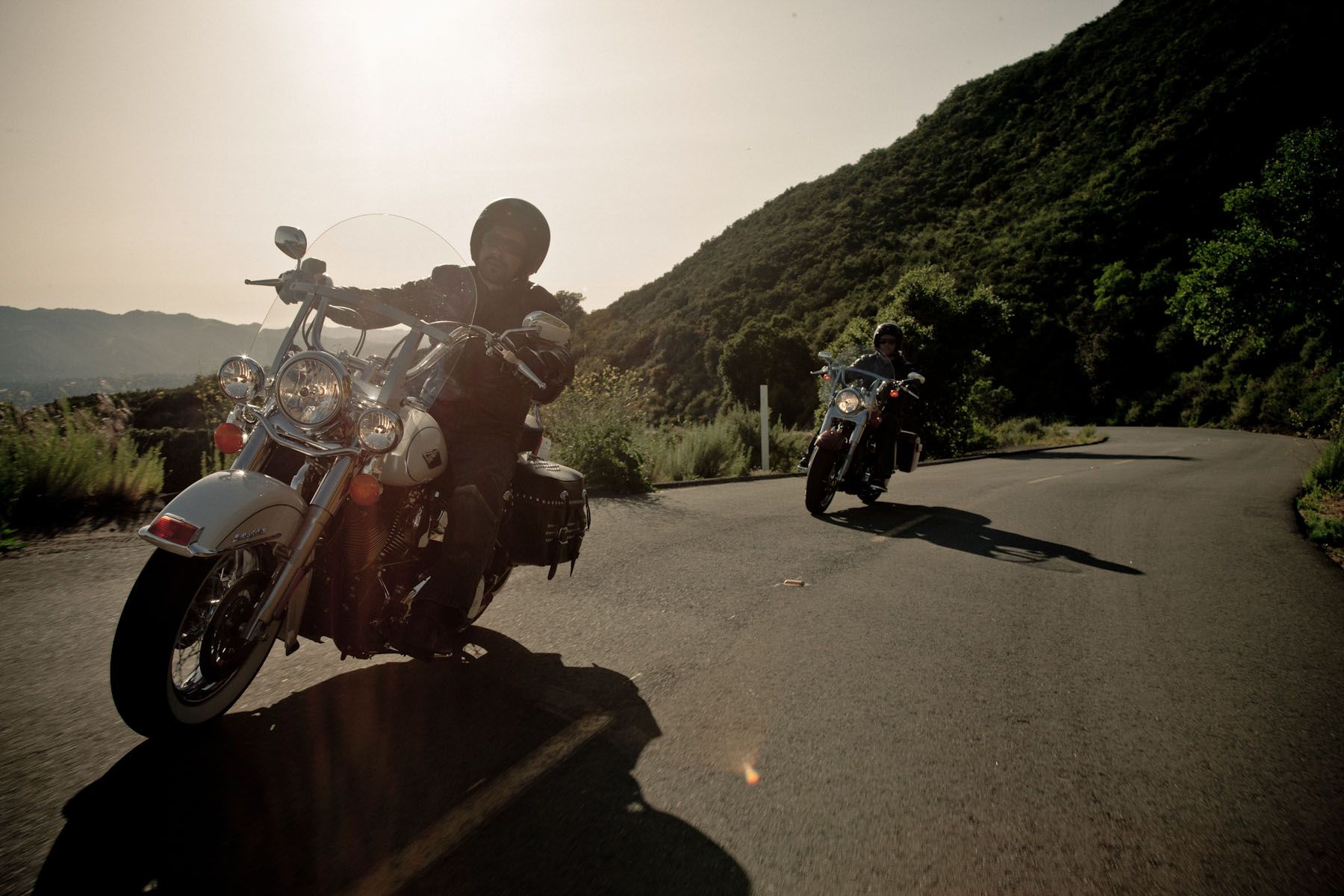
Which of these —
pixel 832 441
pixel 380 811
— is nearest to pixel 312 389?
pixel 380 811

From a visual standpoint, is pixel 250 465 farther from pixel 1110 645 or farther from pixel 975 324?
pixel 975 324

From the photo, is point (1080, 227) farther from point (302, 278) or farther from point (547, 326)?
point (302, 278)

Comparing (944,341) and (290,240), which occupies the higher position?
(944,341)

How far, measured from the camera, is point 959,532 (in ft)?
23.0

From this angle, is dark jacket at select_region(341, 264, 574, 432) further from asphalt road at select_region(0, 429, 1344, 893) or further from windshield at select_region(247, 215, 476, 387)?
asphalt road at select_region(0, 429, 1344, 893)

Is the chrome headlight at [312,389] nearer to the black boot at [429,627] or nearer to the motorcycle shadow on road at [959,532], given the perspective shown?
the black boot at [429,627]

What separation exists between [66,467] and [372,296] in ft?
16.4

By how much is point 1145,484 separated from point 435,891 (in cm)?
1316

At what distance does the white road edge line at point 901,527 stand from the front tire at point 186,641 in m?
5.23

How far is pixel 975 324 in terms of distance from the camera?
21656 millimetres

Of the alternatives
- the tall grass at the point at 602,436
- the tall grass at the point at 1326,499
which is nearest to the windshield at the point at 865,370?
the tall grass at the point at 602,436

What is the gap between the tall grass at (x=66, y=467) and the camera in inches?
221

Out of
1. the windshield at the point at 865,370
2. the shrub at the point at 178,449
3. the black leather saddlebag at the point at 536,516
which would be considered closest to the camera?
the black leather saddlebag at the point at 536,516

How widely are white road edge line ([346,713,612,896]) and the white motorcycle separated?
74 cm
